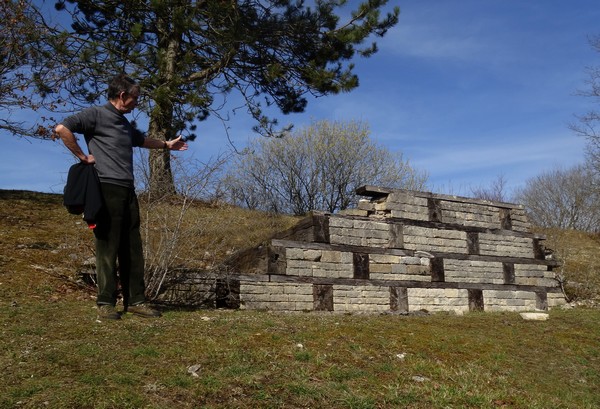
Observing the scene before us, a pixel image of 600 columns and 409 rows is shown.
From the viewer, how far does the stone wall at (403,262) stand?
9664mm

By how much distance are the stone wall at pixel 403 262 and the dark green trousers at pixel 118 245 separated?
3.01 m

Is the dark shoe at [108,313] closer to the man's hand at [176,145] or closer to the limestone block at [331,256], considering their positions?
the man's hand at [176,145]

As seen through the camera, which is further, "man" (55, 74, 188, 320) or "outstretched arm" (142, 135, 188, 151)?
"outstretched arm" (142, 135, 188, 151)

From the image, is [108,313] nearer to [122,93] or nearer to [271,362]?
[271,362]

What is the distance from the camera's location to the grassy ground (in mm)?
4301

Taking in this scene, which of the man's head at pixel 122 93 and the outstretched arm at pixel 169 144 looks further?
the outstretched arm at pixel 169 144

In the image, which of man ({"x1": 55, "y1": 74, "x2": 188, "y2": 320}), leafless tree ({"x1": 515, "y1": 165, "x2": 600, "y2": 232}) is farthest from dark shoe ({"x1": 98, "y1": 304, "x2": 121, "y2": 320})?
leafless tree ({"x1": 515, "y1": 165, "x2": 600, "y2": 232})

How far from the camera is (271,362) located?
5.05 m

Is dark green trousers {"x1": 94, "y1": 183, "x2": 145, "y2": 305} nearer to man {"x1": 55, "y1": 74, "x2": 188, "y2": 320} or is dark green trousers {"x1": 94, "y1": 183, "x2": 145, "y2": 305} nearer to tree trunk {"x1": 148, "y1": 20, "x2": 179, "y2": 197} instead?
man {"x1": 55, "y1": 74, "x2": 188, "y2": 320}

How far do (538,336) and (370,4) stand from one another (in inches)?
392

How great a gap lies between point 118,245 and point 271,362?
205 centimetres

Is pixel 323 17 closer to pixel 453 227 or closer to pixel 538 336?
pixel 453 227

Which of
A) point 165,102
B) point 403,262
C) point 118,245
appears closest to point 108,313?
point 118,245

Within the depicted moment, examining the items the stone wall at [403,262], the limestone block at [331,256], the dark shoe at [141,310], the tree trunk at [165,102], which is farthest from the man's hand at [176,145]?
the limestone block at [331,256]
